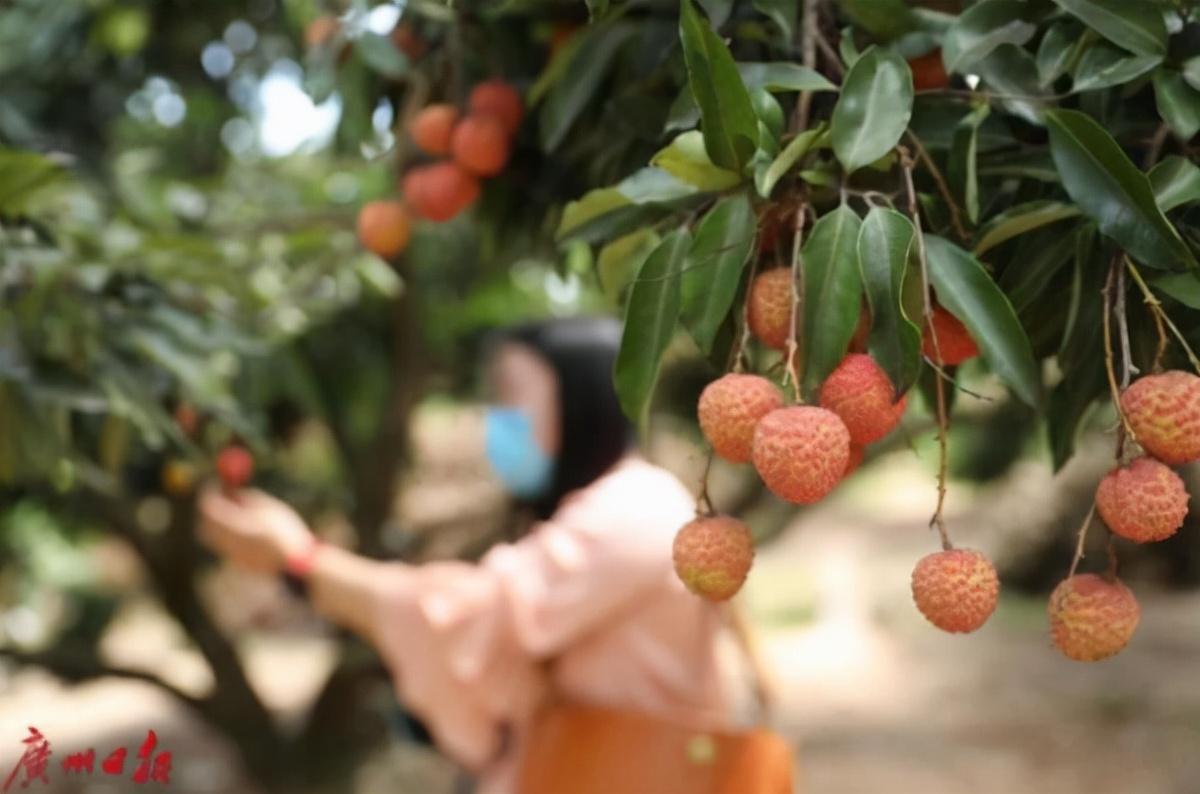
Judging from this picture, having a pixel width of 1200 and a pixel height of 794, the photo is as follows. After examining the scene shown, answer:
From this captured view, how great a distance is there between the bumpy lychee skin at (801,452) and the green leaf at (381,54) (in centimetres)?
61

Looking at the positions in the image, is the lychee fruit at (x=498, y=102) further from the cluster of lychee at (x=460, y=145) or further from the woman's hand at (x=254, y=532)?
the woman's hand at (x=254, y=532)

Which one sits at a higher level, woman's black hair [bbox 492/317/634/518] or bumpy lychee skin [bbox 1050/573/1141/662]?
woman's black hair [bbox 492/317/634/518]

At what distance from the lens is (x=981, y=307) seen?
23.7 inches

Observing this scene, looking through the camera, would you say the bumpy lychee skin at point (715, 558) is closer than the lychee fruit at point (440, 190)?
Yes

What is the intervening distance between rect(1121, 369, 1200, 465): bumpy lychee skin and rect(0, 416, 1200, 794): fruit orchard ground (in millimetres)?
791

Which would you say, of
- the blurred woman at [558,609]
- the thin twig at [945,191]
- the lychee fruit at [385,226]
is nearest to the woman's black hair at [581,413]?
the blurred woman at [558,609]

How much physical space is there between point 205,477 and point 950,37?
3.77ft

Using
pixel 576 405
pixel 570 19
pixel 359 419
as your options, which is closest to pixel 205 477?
pixel 576 405

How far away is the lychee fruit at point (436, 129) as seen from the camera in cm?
110

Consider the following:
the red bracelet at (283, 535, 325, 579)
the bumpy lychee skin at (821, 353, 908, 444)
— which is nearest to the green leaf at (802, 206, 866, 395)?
the bumpy lychee skin at (821, 353, 908, 444)

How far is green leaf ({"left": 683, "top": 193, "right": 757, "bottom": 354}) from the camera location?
0.63 metres

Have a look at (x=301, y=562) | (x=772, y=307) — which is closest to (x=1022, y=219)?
(x=772, y=307)

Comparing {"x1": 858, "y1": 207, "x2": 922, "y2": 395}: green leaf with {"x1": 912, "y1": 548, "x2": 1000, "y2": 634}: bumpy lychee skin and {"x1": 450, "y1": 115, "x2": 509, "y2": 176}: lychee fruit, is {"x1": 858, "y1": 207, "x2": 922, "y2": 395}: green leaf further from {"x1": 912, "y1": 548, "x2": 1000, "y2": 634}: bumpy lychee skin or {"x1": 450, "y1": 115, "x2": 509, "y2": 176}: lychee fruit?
{"x1": 450, "y1": 115, "x2": 509, "y2": 176}: lychee fruit

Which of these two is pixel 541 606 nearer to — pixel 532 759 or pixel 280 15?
pixel 532 759
